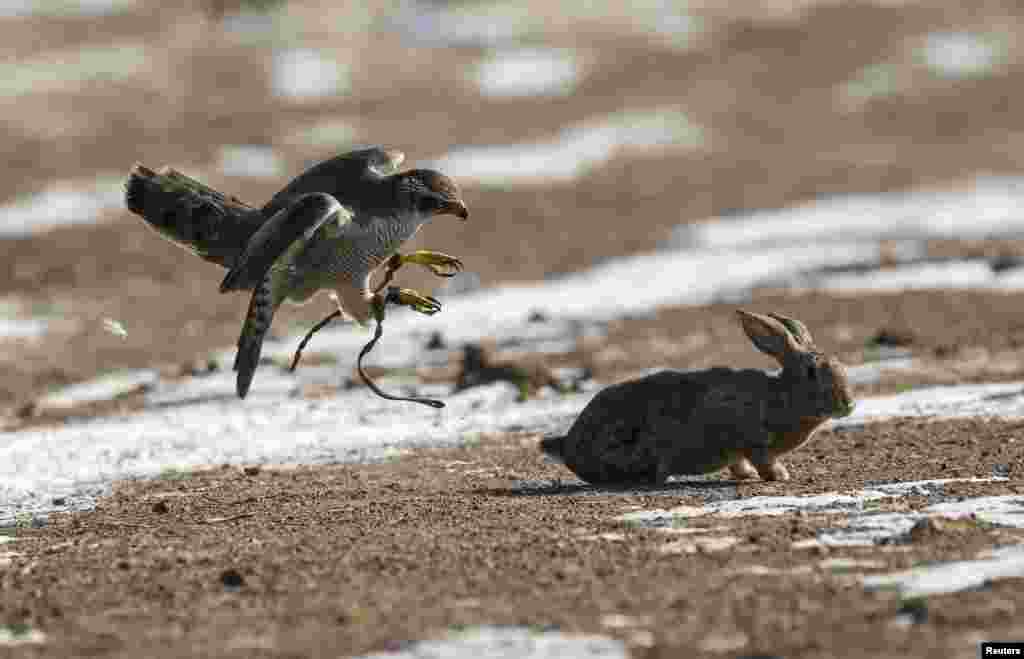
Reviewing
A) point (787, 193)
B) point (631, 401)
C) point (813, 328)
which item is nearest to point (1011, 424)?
point (631, 401)

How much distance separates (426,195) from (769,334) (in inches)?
88.0

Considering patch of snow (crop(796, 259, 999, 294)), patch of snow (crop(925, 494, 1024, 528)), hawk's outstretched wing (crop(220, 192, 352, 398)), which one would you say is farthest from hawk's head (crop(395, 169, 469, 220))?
patch of snow (crop(796, 259, 999, 294))

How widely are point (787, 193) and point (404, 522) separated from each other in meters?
21.9

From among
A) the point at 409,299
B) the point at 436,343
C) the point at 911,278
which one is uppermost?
the point at 911,278

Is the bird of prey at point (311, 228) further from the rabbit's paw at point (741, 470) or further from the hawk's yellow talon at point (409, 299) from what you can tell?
the rabbit's paw at point (741, 470)

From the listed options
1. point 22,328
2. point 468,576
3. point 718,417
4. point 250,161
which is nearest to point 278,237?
point 468,576

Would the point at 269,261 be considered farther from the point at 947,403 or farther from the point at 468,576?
the point at 947,403

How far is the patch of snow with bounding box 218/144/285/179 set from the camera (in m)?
29.7

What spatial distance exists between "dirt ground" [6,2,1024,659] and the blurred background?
0.37 feet

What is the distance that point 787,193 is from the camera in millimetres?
29703

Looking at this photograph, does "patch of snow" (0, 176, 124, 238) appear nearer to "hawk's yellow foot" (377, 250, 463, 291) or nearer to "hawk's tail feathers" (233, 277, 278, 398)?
"hawk's yellow foot" (377, 250, 463, 291)

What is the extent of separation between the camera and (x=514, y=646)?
232 inches

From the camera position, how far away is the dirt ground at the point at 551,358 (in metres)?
6.38

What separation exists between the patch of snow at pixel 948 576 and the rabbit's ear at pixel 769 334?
298cm
